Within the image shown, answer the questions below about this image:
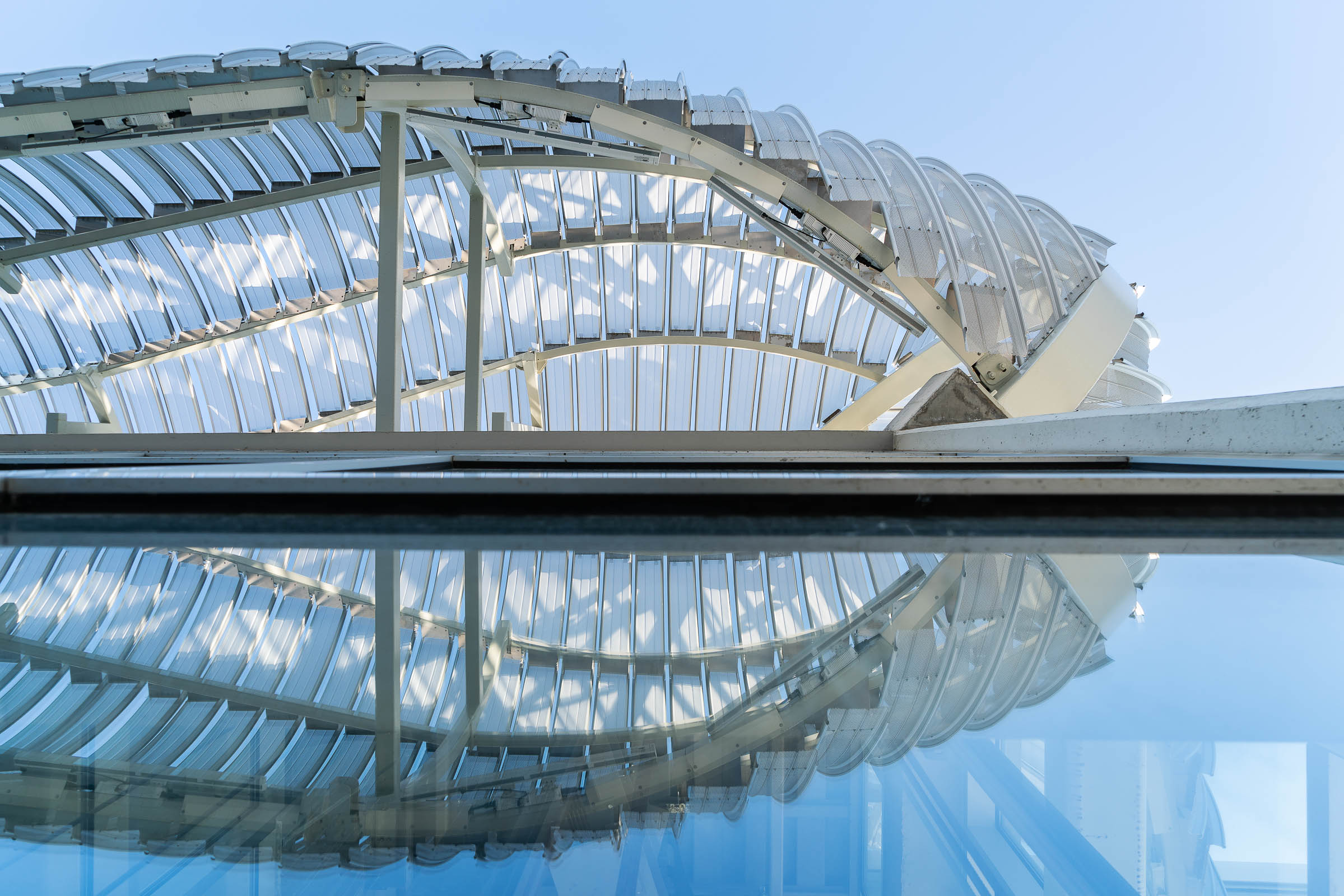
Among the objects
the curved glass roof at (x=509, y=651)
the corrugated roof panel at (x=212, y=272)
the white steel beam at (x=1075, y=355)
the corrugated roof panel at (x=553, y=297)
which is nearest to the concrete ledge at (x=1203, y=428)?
the curved glass roof at (x=509, y=651)

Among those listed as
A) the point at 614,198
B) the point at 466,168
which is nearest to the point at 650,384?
the point at 614,198

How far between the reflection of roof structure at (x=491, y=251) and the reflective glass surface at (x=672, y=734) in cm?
1187

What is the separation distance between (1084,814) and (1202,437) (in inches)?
164

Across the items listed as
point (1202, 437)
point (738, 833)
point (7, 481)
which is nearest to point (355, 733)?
point (738, 833)

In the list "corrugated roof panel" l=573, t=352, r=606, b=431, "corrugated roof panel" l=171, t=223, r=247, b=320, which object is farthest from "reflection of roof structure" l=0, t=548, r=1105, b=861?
"corrugated roof panel" l=573, t=352, r=606, b=431

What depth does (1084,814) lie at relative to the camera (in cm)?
78

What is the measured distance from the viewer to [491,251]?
77.4 feet

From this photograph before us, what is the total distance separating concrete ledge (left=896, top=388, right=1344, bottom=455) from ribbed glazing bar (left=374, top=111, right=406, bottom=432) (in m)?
8.87

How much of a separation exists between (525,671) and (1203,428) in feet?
13.9

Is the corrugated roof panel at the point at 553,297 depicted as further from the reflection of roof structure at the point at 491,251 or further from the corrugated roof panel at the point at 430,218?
the corrugated roof panel at the point at 430,218

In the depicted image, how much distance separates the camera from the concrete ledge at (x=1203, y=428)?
3447 mm

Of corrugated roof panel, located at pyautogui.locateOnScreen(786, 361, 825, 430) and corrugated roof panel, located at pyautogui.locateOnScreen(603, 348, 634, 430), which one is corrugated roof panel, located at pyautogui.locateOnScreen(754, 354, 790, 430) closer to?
corrugated roof panel, located at pyautogui.locateOnScreen(786, 361, 825, 430)

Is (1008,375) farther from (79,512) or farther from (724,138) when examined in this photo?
(79,512)

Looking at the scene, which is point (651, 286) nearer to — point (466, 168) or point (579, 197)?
point (579, 197)
